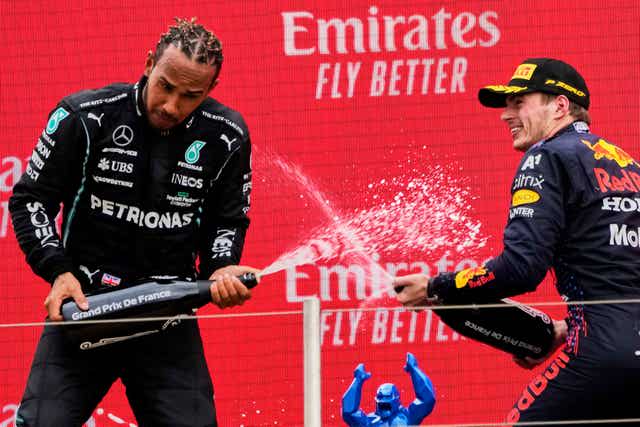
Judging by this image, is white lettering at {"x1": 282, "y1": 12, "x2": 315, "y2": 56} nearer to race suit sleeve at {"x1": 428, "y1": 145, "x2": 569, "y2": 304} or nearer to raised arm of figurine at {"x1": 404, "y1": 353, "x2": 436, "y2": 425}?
raised arm of figurine at {"x1": 404, "y1": 353, "x2": 436, "y2": 425}

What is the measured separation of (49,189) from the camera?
3168 millimetres

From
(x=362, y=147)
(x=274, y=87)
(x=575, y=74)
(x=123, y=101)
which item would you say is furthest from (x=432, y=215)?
(x=123, y=101)

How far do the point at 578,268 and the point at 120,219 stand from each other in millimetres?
1114

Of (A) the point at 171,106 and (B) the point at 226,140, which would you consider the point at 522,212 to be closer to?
(B) the point at 226,140

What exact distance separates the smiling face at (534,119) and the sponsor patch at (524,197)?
259 millimetres

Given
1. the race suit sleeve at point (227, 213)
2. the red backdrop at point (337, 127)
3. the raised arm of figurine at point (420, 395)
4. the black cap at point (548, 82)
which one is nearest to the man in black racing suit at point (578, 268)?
the black cap at point (548, 82)

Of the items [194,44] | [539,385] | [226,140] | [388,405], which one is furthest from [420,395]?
[194,44]

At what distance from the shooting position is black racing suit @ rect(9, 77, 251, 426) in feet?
10.3

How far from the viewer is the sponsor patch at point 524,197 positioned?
10.0ft

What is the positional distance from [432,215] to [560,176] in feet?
6.67

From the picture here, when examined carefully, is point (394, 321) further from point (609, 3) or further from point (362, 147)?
point (609, 3)

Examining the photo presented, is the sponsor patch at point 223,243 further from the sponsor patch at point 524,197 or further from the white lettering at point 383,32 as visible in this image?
the white lettering at point 383,32

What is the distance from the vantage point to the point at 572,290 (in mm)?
3127

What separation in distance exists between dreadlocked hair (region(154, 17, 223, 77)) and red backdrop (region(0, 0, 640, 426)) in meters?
1.66
